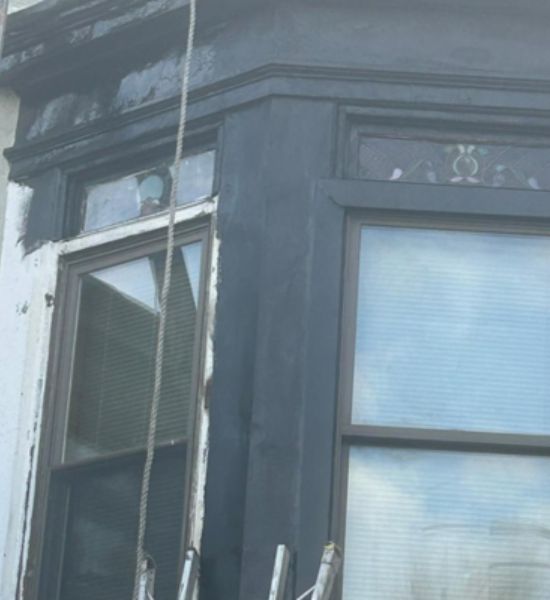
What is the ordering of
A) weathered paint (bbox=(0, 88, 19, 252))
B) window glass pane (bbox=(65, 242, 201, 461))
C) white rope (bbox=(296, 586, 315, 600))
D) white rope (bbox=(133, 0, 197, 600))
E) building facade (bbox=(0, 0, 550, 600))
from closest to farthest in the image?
white rope (bbox=(296, 586, 315, 600)) → white rope (bbox=(133, 0, 197, 600)) → building facade (bbox=(0, 0, 550, 600)) → window glass pane (bbox=(65, 242, 201, 461)) → weathered paint (bbox=(0, 88, 19, 252))

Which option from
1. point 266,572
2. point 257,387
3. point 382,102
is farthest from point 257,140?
point 266,572

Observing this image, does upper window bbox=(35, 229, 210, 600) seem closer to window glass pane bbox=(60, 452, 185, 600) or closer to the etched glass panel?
window glass pane bbox=(60, 452, 185, 600)

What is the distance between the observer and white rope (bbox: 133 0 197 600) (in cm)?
612

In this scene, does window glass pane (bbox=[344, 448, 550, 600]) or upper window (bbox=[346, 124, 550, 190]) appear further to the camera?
upper window (bbox=[346, 124, 550, 190])

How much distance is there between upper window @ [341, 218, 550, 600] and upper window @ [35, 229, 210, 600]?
2.16 ft

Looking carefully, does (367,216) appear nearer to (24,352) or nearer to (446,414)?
(446,414)

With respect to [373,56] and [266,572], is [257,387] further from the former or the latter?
[373,56]

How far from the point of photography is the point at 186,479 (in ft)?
21.3

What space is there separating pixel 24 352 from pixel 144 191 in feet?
2.61

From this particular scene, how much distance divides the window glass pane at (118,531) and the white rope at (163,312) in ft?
0.22

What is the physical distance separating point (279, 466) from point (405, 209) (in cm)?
110

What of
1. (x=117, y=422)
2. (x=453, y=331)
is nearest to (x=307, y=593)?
(x=453, y=331)

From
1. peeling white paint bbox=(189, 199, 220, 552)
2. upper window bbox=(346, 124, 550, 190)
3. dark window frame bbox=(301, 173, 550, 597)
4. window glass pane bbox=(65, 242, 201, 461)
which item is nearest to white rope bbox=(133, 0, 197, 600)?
window glass pane bbox=(65, 242, 201, 461)

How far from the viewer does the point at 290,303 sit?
21.2 ft
